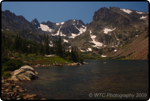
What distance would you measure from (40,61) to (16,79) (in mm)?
62050

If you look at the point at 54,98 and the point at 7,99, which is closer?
the point at 7,99

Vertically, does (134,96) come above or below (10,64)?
below

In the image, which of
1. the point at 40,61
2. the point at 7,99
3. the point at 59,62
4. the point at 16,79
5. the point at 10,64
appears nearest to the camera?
the point at 7,99

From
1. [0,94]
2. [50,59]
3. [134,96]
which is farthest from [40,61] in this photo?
[134,96]

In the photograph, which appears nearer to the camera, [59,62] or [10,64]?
[10,64]

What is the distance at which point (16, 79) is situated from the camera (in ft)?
116

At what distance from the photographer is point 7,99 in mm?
18938

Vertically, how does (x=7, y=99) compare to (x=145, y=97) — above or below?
above

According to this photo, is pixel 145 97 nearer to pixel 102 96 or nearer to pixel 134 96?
pixel 134 96

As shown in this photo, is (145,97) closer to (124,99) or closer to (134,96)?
(134,96)

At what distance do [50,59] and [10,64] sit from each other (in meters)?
57.3

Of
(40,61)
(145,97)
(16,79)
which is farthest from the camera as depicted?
(40,61)

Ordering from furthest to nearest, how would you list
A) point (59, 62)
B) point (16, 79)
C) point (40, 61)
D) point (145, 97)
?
point (59, 62) → point (40, 61) → point (16, 79) → point (145, 97)

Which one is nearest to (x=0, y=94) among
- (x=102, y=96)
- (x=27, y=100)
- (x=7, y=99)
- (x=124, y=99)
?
(x=7, y=99)
